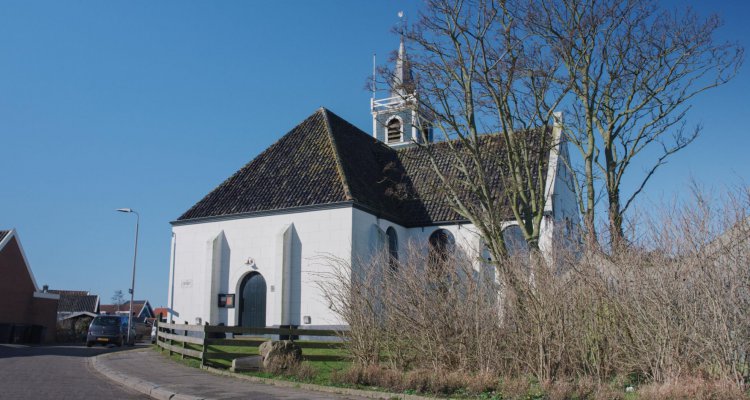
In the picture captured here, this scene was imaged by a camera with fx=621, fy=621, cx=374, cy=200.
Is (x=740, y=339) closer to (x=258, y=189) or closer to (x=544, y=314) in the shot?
(x=544, y=314)

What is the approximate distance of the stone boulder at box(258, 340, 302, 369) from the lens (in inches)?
622

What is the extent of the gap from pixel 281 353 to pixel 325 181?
1328 cm

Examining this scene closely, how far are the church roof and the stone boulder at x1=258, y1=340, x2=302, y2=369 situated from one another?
10.6m

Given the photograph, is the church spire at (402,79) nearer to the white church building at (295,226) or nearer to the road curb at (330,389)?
the white church building at (295,226)

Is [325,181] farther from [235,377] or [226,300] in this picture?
[235,377]

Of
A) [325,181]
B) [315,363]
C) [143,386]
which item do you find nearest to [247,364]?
[315,363]

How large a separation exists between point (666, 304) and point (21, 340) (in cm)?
3644

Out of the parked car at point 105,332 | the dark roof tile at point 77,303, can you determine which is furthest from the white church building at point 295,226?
the dark roof tile at point 77,303

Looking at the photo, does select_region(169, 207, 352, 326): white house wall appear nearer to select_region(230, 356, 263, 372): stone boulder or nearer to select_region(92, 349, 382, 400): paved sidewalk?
select_region(92, 349, 382, 400): paved sidewalk

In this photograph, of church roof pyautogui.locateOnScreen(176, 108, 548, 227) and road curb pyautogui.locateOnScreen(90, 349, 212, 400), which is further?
church roof pyautogui.locateOnScreen(176, 108, 548, 227)

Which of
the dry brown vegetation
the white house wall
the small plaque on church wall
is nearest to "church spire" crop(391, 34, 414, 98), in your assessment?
the dry brown vegetation

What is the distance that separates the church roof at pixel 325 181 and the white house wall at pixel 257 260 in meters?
0.72

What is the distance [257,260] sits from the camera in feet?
92.2

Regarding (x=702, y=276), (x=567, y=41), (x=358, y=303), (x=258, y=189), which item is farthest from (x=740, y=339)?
(x=258, y=189)
